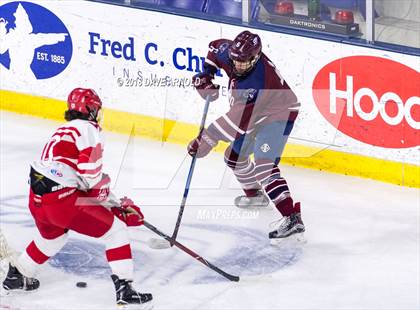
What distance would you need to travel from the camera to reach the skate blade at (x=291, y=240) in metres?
6.20

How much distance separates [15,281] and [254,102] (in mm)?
1559

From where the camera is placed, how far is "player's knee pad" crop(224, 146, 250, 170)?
6438 millimetres

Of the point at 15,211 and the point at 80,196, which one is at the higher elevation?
the point at 80,196

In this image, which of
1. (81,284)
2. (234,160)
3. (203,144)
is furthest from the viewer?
(234,160)

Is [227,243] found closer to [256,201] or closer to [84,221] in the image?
[256,201]

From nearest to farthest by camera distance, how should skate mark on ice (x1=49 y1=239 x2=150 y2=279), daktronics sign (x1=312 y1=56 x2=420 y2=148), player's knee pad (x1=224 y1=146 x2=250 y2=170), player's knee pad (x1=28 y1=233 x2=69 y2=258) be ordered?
player's knee pad (x1=28 y1=233 x2=69 y2=258), skate mark on ice (x1=49 y1=239 x2=150 y2=279), player's knee pad (x1=224 y1=146 x2=250 y2=170), daktronics sign (x1=312 y1=56 x2=420 y2=148)

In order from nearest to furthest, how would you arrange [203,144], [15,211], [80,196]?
[80,196] < [203,144] < [15,211]

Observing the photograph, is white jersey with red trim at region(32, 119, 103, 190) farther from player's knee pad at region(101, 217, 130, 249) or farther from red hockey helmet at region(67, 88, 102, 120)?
player's knee pad at region(101, 217, 130, 249)

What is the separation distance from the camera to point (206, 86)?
6.34m

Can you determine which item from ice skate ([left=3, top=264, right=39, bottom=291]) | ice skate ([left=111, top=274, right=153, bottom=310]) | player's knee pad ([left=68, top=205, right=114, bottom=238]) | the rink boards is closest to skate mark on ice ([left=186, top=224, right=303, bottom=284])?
ice skate ([left=111, top=274, right=153, bottom=310])

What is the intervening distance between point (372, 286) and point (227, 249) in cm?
83

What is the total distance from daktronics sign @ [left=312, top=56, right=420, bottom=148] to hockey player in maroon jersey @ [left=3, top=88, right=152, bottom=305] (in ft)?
6.88

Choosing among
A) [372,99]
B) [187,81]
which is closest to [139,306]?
[372,99]

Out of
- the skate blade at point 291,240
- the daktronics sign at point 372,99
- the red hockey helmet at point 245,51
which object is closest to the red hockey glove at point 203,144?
the red hockey helmet at point 245,51
